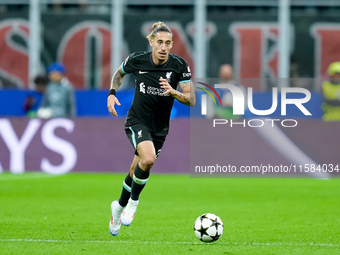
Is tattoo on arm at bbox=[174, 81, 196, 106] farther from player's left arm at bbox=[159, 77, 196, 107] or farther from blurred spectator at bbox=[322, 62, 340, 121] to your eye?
blurred spectator at bbox=[322, 62, 340, 121]

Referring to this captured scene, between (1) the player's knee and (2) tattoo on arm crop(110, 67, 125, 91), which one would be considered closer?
(1) the player's knee

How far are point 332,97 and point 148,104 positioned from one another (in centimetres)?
850

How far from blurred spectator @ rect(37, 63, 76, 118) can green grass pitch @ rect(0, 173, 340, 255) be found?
4.52 ft

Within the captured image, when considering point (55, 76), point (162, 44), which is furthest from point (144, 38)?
point (162, 44)

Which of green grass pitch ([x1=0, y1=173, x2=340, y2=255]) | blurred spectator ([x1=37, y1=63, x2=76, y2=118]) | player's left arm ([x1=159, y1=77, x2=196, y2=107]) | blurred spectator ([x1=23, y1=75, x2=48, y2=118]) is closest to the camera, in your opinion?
green grass pitch ([x1=0, y1=173, x2=340, y2=255])

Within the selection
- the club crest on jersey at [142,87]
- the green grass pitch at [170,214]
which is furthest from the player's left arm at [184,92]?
the green grass pitch at [170,214]

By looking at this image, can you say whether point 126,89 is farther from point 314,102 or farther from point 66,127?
point 314,102

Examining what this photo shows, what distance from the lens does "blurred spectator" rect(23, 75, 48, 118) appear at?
17.6m

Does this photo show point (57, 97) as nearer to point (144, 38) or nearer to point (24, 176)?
point (24, 176)

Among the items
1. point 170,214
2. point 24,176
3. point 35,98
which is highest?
point 35,98

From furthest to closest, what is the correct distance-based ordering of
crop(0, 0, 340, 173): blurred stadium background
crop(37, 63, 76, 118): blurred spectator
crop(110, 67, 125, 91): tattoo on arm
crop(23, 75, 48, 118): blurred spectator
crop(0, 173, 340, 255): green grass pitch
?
1. crop(0, 0, 340, 173): blurred stadium background
2. crop(23, 75, 48, 118): blurred spectator
3. crop(37, 63, 76, 118): blurred spectator
4. crop(110, 67, 125, 91): tattoo on arm
5. crop(0, 173, 340, 255): green grass pitch

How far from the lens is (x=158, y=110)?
27.2ft

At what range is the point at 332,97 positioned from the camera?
52.5ft

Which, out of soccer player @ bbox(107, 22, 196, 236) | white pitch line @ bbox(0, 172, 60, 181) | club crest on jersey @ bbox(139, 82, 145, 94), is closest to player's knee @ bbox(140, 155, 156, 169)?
soccer player @ bbox(107, 22, 196, 236)
